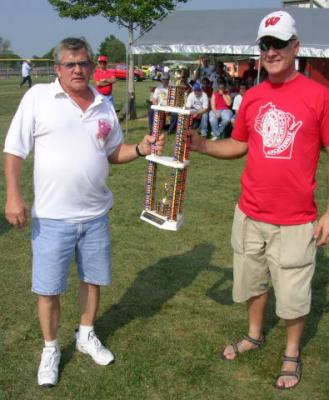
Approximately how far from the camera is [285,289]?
267cm

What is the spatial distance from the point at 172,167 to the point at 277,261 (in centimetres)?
92

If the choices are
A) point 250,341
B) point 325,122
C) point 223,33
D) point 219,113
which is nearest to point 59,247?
point 250,341

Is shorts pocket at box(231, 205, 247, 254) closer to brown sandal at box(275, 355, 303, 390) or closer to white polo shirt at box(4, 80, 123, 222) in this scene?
brown sandal at box(275, 355, 303, 390)

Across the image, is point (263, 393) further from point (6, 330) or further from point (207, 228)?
point (207, 228)

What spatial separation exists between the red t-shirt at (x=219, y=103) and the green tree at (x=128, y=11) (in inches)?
129

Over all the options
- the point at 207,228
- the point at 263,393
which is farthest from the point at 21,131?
the point at 207,228

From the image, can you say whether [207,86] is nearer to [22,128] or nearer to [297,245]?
[297,245]

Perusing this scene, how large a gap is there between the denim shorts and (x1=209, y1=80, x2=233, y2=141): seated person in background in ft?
27.9

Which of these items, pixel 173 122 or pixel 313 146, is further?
pixel 173 122

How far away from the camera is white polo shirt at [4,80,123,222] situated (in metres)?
2.42

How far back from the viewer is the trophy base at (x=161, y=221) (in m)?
3.18

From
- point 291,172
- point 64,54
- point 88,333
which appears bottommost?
point 88,333

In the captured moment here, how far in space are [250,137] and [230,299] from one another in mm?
1677

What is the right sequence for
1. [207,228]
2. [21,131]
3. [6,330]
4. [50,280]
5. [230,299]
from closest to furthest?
[21,131], [50,280], [6,330], [230,299], [207,228]
